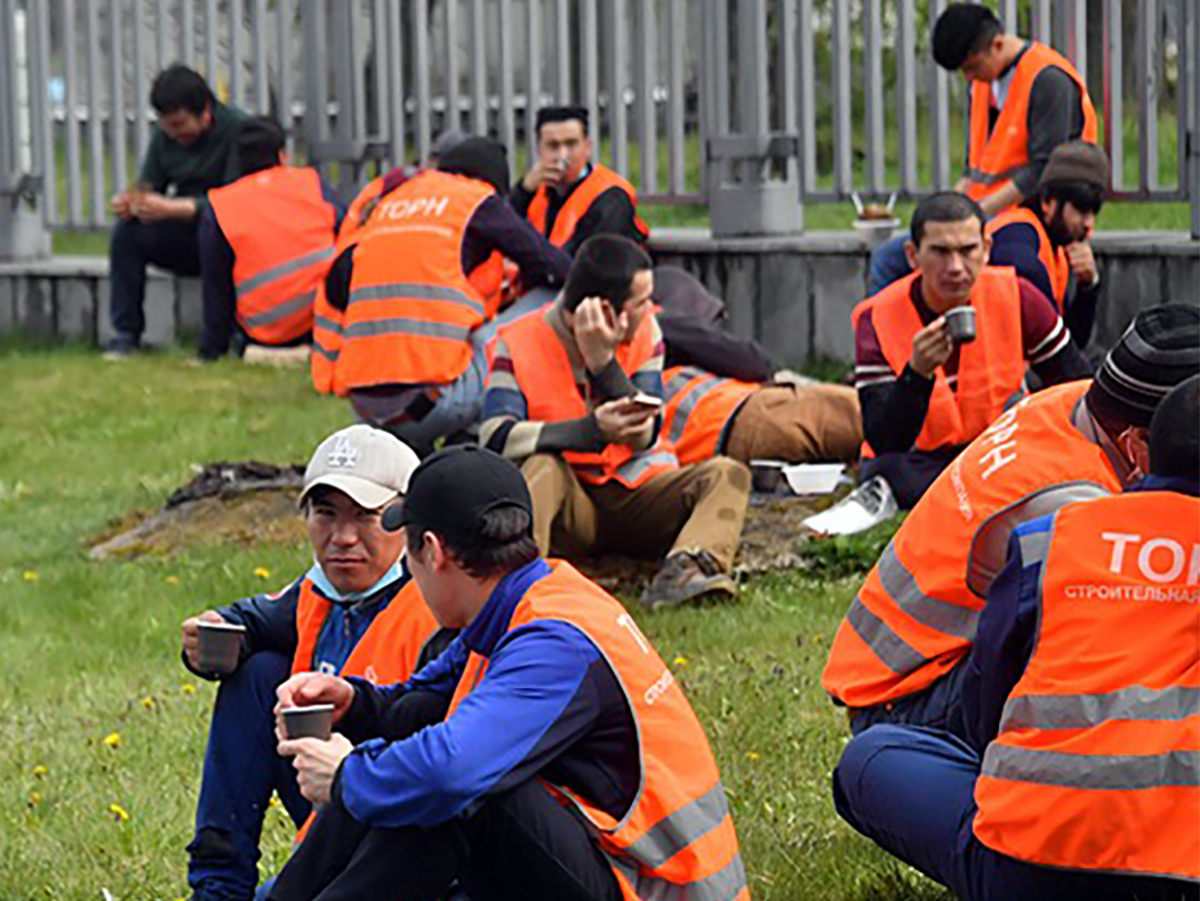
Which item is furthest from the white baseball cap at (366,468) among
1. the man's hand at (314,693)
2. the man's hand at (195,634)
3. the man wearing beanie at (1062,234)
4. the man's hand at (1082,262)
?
the man's hand at (1082,262)

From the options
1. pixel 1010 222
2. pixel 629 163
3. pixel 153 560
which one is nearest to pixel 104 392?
pixel 629 163

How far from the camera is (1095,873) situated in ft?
15.5

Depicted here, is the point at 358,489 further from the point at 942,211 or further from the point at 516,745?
the point at 942,211

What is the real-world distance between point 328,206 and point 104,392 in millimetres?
1589

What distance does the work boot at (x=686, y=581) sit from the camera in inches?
355

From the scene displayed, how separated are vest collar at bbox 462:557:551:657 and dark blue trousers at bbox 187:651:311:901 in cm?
99

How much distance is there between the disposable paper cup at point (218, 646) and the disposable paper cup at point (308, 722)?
0.75 m

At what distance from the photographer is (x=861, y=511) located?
31.8ft

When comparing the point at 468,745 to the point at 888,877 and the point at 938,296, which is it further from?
the point at 938,296

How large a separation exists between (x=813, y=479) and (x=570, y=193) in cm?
308

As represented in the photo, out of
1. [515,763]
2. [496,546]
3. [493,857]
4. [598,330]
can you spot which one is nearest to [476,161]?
[598,330]

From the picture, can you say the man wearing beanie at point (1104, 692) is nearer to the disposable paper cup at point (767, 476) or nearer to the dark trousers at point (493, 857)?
the dark trousers at point (493, 857)

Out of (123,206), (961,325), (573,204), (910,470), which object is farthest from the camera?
(123,206)

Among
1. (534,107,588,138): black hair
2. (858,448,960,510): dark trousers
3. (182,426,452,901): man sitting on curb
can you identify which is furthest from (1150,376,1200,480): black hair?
(534,107,588,138): black hair
